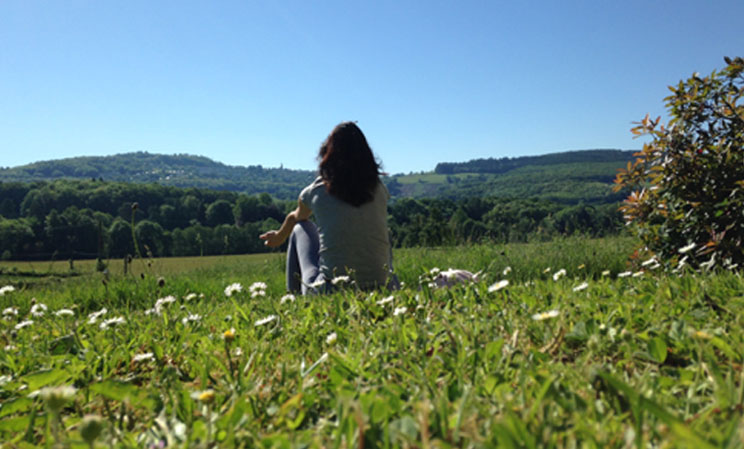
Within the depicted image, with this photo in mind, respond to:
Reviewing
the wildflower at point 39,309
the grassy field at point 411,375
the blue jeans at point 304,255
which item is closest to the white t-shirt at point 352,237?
the blue jeans at point 304,255

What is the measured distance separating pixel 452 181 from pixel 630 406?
196263mm

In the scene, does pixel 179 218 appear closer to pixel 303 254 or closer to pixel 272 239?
pixel 272 239

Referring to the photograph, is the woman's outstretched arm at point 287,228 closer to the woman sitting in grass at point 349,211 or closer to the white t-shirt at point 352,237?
the woman sitting in grass at point 349,211

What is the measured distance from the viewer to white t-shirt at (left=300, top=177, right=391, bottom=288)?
4156 millimetres

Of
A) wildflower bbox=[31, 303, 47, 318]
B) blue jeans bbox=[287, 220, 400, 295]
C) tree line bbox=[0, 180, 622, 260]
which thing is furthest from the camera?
tree line bbox=[0, 180, 622, 260]

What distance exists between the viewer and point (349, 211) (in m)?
4.19

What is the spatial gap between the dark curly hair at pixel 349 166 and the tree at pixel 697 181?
2212 millimetres

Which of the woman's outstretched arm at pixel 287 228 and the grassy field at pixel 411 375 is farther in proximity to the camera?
the woman's outstretched arm at pixel 287 228

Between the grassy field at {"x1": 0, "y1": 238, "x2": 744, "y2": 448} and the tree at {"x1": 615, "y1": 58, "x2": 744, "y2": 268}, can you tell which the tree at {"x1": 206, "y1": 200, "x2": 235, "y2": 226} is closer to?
the tree at {"x1": 615, "y1": 58, "x2": 744, "y2": 268}

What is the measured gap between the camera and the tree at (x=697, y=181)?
3345mm

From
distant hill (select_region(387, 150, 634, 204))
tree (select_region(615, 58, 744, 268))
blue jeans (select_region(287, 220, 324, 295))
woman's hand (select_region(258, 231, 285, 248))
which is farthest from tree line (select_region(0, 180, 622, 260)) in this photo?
distant hill (select_region(387, 150, 634, 204))

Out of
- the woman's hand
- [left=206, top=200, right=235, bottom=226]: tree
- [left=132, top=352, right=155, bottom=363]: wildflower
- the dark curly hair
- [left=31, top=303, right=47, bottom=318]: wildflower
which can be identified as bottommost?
[left=206, top=200, right=235, bottom=226]: tree

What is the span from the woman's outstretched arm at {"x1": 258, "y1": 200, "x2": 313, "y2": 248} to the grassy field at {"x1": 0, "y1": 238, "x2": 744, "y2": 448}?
79.6 inches

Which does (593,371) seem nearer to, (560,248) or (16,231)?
(560,248)
